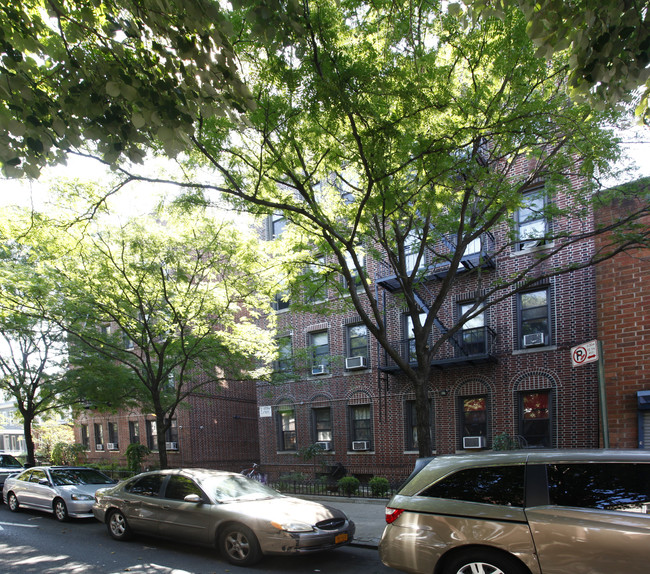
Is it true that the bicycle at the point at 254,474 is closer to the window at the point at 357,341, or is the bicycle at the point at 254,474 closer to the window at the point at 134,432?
the window at the point at 357,341

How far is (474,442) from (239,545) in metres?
10.4

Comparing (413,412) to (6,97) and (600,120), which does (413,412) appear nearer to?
(600,120)

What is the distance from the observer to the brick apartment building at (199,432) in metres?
23.7

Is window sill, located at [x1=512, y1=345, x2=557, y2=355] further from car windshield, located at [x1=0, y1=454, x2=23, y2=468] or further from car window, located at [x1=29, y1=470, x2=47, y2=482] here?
car windshield, located at [x1=0, y1=454, x2=23, y2=468]

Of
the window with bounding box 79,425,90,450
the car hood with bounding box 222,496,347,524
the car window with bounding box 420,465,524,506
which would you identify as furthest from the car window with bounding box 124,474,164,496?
the window with bounding box 79,425,90,450

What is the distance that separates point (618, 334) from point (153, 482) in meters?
11.0

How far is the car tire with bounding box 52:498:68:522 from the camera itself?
431 inches

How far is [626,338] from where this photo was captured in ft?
39.7

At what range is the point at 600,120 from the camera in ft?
28.4

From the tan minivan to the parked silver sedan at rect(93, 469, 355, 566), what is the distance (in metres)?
1.92

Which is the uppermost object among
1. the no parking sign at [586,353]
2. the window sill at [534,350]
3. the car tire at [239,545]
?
the no parking sign at [586,353]

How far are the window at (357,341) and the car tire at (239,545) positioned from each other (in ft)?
39.4

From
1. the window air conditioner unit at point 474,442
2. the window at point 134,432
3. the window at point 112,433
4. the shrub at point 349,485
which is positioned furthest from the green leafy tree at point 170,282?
the window at point 112,433

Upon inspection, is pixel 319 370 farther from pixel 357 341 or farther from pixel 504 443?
pixel 504 443
